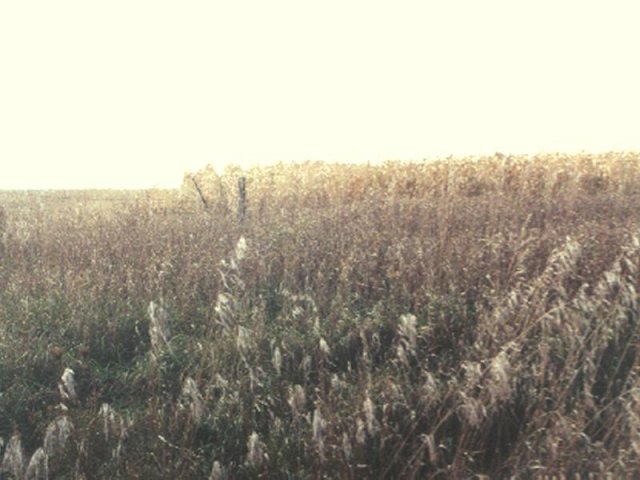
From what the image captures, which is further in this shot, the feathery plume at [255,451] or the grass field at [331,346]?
the grass field at [331,346]

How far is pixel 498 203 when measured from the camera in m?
8.07

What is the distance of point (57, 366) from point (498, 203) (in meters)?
5.66

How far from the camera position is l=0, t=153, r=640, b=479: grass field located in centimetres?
313

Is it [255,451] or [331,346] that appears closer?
[255,451]

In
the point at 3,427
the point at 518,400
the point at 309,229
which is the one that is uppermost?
the point at 309,229

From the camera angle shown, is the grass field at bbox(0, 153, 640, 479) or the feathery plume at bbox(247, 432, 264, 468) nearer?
the feathery plume at bbox(247, 432, 264, 468)

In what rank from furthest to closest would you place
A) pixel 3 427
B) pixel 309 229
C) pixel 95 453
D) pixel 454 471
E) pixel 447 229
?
pixel 309 229
pixel 447 229
pixel 3 427
pixel 95 453
pixel 454 471

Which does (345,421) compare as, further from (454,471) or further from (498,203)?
(498,203)

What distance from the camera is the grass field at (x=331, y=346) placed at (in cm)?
313

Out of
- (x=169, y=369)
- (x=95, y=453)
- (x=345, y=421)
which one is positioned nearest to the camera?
(x=345, y=421)

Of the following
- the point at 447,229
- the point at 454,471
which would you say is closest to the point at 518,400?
the point at 454,471

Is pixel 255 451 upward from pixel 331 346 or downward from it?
downward

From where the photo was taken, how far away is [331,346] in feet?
14.5

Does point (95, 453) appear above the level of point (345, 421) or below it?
below
